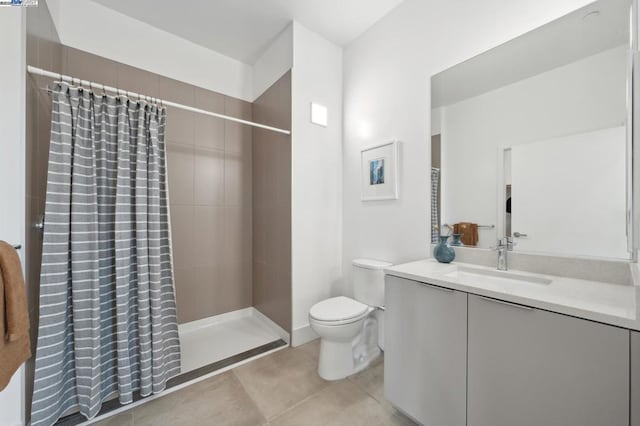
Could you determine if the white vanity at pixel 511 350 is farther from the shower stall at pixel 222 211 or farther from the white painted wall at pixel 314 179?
the shower stall at pixel 222 211

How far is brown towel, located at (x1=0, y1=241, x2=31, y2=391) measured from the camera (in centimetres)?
90

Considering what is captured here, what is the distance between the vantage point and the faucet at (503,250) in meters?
1.37

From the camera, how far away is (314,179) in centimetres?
226

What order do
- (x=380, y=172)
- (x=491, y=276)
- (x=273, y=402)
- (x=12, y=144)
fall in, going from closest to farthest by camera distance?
(x=12, y=144) → (x=491, y=276) → (x=273, y=402) → (x=380, y=172)

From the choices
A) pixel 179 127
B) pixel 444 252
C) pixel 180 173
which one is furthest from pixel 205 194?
pixel 444 252

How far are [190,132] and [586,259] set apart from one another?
9.56 ft

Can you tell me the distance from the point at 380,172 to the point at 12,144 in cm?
209

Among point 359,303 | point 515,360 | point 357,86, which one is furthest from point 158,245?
point 357,86

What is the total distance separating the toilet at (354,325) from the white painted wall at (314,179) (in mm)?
386

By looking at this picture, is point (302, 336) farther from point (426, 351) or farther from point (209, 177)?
point (209, 177)

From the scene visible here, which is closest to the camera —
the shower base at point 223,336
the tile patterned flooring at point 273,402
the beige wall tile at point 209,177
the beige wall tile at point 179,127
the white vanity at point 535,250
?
the white vanity at point 535,250

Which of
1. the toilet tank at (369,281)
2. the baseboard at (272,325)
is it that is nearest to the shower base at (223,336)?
the baseboard at (272,325)

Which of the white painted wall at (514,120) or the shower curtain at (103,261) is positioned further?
the shower curtain at (103,261)

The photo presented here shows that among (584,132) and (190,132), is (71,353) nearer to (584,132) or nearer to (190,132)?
(190,132)
